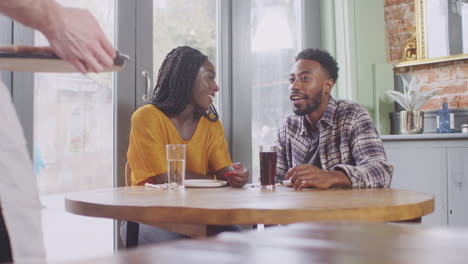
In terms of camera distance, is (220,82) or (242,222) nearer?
(242,222)

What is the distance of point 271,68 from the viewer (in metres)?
3.66

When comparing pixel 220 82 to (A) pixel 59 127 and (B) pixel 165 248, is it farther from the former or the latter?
(B) pixel 165 248

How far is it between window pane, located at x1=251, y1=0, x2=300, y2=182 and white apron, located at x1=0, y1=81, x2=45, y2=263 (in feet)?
9.12

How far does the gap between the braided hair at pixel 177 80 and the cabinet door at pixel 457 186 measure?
1706 mm

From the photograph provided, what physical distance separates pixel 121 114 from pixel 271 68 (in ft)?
5.00

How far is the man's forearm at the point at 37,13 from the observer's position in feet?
1.96

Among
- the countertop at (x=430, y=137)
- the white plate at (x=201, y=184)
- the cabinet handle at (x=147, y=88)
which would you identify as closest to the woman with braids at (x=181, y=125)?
the cabinet handle at (x=147, y=88)

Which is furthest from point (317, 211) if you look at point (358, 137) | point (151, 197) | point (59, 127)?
point (59, 127)

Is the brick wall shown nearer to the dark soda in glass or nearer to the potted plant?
the potted plant

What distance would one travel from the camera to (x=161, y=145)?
200 centimetres

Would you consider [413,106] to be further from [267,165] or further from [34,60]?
[34,60]

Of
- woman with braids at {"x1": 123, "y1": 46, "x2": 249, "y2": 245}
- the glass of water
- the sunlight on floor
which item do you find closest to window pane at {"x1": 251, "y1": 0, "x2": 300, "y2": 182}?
woman with braids at {"x1": 123, "y1": 46, "x2": 249, "y2": 245}

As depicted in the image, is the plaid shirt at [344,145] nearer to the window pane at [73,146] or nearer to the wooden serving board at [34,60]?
the window pane at [73,146]

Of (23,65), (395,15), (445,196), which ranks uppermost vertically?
(395,15)
